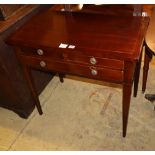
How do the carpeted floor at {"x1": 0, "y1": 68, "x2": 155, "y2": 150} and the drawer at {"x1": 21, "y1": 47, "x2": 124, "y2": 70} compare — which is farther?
the carpeted floor at {"x1": 0, "y1": 68, "x2": 155, "y2": 150}

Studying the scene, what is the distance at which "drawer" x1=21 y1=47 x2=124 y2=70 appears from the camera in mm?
1084

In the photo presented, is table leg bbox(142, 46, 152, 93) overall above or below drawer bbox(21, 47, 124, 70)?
below

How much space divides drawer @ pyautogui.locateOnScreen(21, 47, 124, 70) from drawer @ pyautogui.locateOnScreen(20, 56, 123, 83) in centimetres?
3

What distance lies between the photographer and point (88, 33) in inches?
47.5

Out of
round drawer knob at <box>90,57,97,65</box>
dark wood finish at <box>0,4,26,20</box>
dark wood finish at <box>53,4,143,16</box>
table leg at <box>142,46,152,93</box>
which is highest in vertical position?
dark wood finish at <box>0,4,26,20</box>

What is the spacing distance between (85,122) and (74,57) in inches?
26.6

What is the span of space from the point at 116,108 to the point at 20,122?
30.5 inches

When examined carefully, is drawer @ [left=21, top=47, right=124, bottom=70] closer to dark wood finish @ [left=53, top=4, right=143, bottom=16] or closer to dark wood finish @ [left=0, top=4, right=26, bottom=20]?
dark wood finish @ [left=0, top=4, right=26, bottom=20]

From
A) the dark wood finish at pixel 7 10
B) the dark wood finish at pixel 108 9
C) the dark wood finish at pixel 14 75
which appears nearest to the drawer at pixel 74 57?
the dark wood finish at pixel 14 75

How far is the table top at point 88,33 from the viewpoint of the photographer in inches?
42.2

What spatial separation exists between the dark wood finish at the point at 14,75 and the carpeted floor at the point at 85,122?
5.1 inches

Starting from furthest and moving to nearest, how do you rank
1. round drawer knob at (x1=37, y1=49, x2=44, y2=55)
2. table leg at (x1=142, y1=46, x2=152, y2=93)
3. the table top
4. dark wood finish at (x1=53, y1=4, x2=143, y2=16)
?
1. table leg at (x1=142, y1=46, x2=152, y2=93)
2. dark wood finish at (x1=53, y1=4, x2=143, y2=16)
3. round drawer knob at (x1=37, y1=49, x2=44, y2=55)
4. the table top

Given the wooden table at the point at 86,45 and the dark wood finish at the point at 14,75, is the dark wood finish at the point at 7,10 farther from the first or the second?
the wooden table at the point at 86,45

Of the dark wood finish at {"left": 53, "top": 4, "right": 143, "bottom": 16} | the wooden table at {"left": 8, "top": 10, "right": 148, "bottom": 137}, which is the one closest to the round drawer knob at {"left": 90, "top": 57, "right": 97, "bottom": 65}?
the wooden table at {"left": 8, "top": 10, "right": 148, "bottom": 137}
